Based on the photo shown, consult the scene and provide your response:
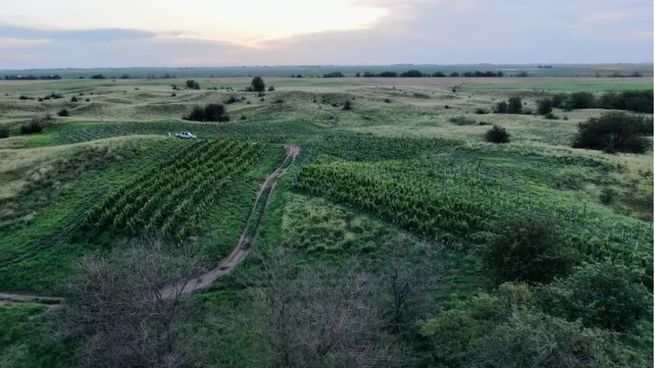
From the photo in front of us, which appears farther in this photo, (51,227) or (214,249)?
(51,227)

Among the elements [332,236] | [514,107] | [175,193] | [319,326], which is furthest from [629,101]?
[319,326]

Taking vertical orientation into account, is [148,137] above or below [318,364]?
above

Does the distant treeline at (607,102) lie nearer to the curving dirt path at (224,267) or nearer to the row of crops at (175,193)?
the row of crops at (175,193)

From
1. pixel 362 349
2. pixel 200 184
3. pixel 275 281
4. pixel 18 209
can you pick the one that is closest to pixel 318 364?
pixel 362 349

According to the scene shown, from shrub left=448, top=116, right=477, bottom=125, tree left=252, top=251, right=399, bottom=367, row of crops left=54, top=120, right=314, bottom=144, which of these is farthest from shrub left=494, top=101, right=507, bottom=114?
tree left=252, top=251, right=399, bottom=367

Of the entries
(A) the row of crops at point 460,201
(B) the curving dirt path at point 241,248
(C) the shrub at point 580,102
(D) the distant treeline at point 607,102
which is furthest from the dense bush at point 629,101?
(B) the curving dirt path at point 241,248

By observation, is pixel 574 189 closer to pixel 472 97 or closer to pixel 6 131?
pixel 6 131
